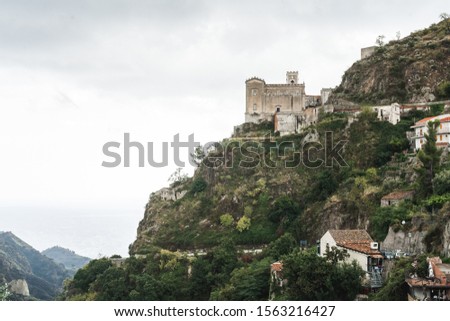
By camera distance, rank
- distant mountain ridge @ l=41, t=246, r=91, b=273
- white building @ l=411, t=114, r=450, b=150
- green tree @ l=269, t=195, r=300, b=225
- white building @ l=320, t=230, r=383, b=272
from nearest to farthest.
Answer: white building @ l=320, t=230, r=383, b=272, white building @ l=411, t=114, r=450, b=150, green tree @ l=269, t=195, r=300, b=225, distant mountain ridge @ l=41, t=246, r=91, b=273

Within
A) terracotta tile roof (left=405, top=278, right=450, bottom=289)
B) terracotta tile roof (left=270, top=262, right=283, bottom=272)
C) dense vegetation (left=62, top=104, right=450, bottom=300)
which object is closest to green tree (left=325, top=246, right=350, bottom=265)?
dense vegetation (left=62, top=104, right=450, bottom=300)

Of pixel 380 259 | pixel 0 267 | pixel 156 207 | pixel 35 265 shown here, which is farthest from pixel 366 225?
pixel 35 265

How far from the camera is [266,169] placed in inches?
2237

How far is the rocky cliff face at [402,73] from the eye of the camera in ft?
198

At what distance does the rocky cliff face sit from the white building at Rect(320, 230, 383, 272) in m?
25.9

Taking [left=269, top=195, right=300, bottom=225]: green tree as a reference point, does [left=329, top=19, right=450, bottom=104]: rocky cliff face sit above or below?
above

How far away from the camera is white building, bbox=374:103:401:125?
5366 cm

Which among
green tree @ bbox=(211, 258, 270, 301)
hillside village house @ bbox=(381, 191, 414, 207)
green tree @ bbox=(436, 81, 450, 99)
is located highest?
green tree @ bbox=(436, 81, 450, 99)

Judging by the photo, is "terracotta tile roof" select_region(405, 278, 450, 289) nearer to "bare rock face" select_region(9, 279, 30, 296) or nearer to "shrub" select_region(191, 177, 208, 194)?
"shrub" select_region(191, 177, 208, 194)

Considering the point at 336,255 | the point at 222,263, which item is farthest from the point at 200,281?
the point at 336,255

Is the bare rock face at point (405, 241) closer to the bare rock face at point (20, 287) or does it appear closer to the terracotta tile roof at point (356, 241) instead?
the terracotta tile roof at point (356, 241)

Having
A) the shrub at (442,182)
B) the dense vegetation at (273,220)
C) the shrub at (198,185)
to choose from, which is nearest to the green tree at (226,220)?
the dense vegetation at (273,220)

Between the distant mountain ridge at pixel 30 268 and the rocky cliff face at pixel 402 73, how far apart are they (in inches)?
2480

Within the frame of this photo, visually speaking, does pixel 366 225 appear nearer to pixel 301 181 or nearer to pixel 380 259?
pixel 380 259
